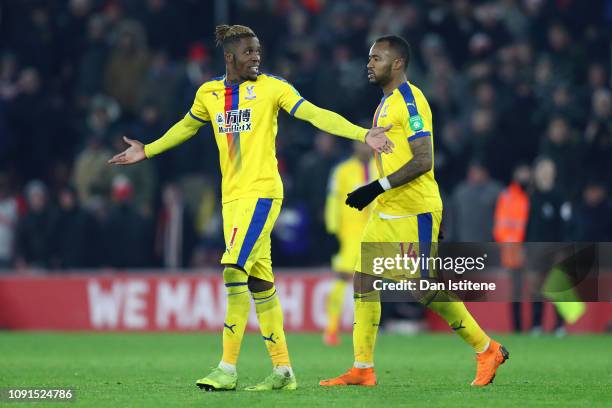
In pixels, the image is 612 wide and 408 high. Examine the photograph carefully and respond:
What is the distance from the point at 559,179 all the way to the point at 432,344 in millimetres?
3440

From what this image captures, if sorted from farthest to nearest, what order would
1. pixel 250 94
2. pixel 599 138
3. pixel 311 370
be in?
pixel 599 138 < pixel 311 370 < pixel 250 94

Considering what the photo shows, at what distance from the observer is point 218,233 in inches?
723

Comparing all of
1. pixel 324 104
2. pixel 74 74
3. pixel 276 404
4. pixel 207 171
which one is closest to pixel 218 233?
pixel 207 171

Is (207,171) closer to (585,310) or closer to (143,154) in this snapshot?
(585,310)

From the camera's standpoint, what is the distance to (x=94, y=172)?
18594 mm

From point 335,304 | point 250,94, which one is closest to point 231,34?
point 250,94

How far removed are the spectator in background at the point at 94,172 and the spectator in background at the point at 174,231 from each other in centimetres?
90

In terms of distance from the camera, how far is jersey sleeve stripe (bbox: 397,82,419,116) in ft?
29.3

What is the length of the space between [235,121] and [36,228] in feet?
33.9

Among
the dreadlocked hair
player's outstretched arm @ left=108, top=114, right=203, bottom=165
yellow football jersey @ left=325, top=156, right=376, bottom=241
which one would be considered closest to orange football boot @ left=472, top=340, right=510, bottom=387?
player's outstretched arm @ left=108, top=114, right=203, bottom=165

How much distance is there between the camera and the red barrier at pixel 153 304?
1722 centimetres

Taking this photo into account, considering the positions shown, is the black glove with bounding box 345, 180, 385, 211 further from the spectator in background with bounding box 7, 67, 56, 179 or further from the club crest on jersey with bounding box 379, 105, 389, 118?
the spectator in background with bounding box 7, 67, 56, 179

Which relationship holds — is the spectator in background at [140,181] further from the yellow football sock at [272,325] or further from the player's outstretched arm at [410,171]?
the player's outstretched arm at [410,171]

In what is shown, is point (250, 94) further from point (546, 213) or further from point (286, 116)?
point (286, 116)
